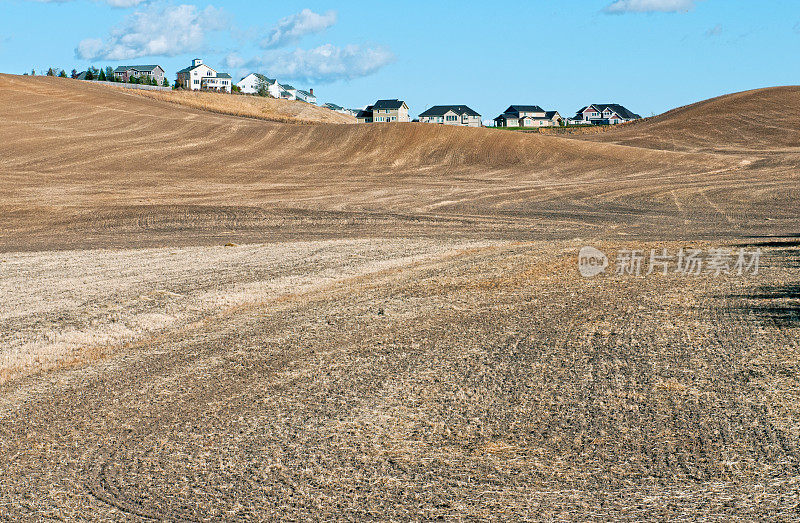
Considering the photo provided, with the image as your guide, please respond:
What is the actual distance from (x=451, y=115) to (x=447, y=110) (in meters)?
1.20

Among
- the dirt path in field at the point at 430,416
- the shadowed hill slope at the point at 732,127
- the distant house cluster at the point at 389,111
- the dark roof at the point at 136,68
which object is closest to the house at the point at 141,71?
the dark roof at the point at 136,68

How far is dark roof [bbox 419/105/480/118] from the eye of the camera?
153375mm

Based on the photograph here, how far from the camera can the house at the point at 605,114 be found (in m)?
151

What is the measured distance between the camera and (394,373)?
848 cm

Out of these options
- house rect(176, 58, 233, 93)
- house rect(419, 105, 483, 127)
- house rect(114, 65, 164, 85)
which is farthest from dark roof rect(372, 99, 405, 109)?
house rect(114, 65, 164, 85)

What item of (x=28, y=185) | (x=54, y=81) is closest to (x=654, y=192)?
(x=28, y=185)

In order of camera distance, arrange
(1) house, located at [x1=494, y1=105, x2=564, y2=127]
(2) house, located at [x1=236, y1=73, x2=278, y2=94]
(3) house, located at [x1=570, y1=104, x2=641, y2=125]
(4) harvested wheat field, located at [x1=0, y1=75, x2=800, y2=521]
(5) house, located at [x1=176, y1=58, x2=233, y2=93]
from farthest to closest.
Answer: (2) house, located at [x1=236, y1=73, x2=278, y2=94], (5) house, located at [x1=176, y1=58, x2=233, y2=93], (1) house, located at [x1=494, y1=105, x2=564, y2=127], (3) house, located at [x1=570, y1=104, x2=641, y2=125], (4) harvested wheat field, located at [x1=0, y1=75, x2=800, y2=521]

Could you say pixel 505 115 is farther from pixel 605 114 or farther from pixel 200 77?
pixel 200 77

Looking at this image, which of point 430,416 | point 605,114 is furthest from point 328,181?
point 605,114

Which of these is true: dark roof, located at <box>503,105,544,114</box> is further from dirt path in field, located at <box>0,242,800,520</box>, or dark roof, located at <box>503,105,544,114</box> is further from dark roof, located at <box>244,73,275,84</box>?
dirt path in field, located at <box>0,242,800,520</box>

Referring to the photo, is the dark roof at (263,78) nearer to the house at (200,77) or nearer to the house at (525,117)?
the house at (200,77)

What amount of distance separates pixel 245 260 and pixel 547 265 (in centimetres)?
590

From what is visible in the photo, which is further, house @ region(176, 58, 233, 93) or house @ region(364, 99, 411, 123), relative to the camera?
house @ region(176, 58, 233, 93)

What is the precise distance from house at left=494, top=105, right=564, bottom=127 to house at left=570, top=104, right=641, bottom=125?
5.33 m
